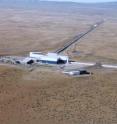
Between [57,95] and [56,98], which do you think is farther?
[57,95]

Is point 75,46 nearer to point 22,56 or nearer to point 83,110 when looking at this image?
point 22,56

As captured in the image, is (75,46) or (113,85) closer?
(113,85)

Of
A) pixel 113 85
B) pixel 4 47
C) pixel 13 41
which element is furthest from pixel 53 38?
pixel 113 85

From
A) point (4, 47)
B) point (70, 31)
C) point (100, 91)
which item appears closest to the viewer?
point (100, 91)

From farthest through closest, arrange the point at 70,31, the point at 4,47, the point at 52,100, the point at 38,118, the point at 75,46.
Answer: the point at 70,31, the point at 75,46, the point at 4,47, the point at 52,100, the point at 38,118

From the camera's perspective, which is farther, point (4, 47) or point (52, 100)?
point (4, 47)

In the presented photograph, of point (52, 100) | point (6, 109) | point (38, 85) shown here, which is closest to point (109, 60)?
point (38, 85)

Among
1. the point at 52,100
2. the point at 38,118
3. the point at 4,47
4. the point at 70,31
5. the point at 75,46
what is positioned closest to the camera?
the point at 38,118

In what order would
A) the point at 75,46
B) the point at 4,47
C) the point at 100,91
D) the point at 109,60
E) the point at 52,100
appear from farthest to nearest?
the point at 75,46, the point at 4,47, the point at 109,60, the point at 100,91, the point at 52,100

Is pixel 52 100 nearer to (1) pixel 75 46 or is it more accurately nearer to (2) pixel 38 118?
(2) pixel 38 118
